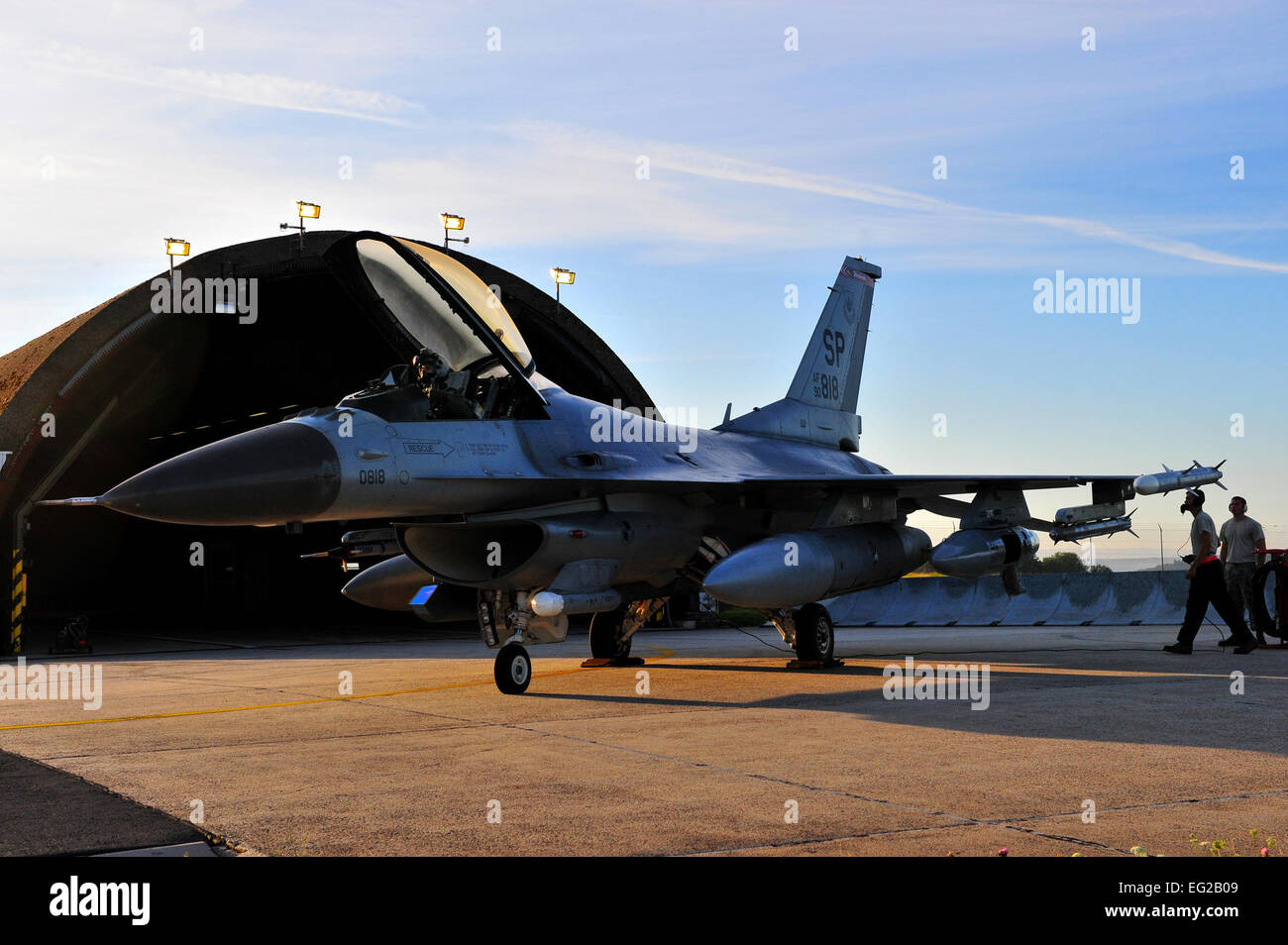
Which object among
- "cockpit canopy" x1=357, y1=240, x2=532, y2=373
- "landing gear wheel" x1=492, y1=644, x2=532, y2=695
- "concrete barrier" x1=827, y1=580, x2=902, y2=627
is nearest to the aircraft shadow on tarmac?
"landing gear wheel" x1=492, y1=644, x2=532, y2=695

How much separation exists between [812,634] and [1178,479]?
13.7ft

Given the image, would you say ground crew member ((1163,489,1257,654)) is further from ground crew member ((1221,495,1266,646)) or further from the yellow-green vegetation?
the yellow-green vegetation

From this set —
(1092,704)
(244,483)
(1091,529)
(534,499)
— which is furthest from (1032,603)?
(244,483)

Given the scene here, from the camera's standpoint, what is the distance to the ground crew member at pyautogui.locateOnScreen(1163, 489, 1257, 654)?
1273cm

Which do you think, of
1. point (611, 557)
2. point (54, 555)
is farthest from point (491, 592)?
point (54, 555)

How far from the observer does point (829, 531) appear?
12258 mm

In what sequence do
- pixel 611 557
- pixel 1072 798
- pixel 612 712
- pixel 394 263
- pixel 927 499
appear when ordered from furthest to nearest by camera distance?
pixel 927 499 < pixel 611 557 < pixel 394 263 < pixel 612 712 < pixel 1072 798

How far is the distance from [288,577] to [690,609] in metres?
14.6

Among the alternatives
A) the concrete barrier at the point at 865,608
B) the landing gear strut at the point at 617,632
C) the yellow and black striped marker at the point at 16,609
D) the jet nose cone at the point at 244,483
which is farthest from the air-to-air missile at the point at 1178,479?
the yellow and black striped marker at the point at 16,609

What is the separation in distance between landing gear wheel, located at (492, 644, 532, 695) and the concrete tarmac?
0.16 m

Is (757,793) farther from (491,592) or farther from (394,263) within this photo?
(394,263)

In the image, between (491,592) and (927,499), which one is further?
(927,499)

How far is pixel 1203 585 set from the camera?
42.1 ft

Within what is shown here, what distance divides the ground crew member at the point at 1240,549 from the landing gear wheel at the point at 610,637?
7410mm
